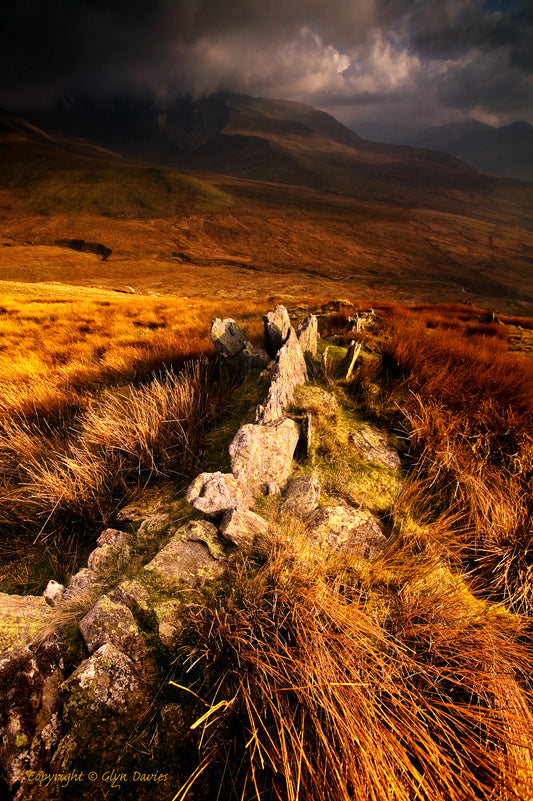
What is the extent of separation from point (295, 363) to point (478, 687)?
110 inches

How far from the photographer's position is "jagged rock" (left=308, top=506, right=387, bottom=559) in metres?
2.02

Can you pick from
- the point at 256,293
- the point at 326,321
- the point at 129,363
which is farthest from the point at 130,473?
the point at 256,293

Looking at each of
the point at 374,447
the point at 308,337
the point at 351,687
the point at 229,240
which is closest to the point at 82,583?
the point at 351,687

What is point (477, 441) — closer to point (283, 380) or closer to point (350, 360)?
point (350, 360)

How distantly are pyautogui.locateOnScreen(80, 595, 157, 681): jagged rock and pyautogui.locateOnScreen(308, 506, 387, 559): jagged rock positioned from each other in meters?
1.04

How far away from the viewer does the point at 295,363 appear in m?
3.58

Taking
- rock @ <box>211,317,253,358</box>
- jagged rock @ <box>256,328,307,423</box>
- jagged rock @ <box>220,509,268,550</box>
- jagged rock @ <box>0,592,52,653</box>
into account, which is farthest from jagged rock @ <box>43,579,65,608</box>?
rock @ <box>211,317,253,358</box>

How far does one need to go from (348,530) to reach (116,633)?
140 centimetres

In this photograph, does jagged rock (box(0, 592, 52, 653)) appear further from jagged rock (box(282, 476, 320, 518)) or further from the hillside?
the hillside

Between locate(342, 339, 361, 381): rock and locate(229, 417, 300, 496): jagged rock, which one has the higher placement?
locate(342, 339, 361, 381): rock

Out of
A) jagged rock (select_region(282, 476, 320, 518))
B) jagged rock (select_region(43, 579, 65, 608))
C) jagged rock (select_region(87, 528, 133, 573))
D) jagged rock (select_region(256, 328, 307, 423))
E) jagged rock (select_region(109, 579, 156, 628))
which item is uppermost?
jagged rock (select_region(256, 328, 307, 423))

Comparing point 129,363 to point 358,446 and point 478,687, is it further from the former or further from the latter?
point 478,687

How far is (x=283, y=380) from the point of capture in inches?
121

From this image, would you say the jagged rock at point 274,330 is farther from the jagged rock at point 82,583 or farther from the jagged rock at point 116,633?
the jagged rock at point 116,633
